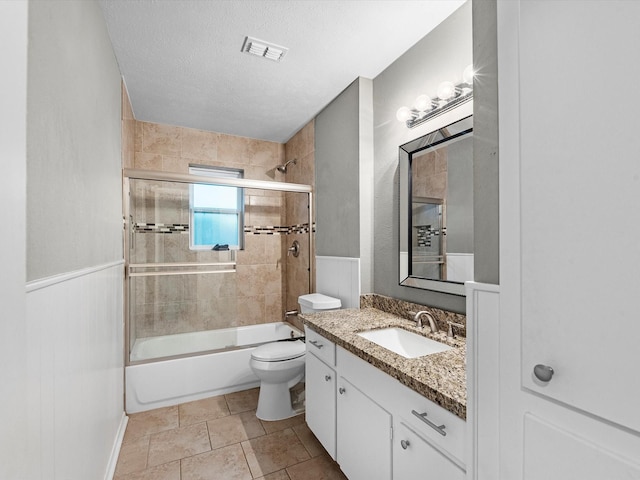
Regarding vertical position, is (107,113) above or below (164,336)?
above

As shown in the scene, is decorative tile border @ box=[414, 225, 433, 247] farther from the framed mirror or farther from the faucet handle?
the faucet handle

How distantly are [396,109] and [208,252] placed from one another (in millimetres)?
1997

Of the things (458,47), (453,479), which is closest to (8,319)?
(453,479)

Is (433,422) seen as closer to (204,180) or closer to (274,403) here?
(274,403)

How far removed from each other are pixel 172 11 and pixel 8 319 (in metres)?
1.73

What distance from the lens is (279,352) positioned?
2.33 meters

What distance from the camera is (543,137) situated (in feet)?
2.22

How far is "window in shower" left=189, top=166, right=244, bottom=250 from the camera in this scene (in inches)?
109

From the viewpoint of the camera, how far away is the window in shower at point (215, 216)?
2.77m

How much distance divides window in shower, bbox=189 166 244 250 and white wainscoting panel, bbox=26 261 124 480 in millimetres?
942

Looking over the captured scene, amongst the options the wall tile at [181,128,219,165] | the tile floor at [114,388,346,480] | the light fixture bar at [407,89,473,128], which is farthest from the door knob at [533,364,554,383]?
the wall tile at [181,128,219,165]

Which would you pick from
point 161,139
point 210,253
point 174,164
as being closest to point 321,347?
point 210,253

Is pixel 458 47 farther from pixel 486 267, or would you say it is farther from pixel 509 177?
pixel 486 267

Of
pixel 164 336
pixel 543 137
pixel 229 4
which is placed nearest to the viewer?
pixel 543 137
